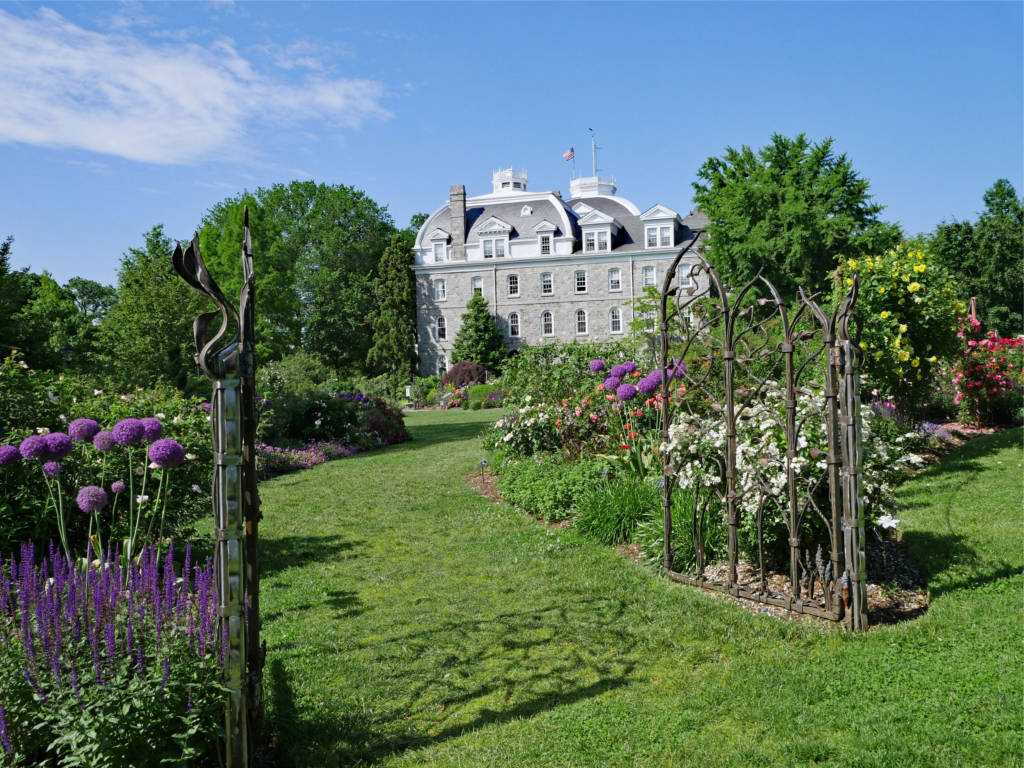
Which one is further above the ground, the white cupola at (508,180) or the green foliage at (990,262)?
the white cupola at (508,180)

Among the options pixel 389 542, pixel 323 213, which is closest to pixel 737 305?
pixel 389 542

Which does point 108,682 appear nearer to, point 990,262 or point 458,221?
point 990,262

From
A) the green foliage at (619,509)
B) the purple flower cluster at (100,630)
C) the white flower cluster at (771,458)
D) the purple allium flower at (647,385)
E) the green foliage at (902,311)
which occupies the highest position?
the green foliage at (902,311)

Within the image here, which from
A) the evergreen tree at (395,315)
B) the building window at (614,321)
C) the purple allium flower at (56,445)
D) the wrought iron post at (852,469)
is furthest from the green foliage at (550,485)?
the building window at (614,321)

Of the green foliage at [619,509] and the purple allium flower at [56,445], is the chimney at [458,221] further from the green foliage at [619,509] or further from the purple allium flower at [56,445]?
the purple allium flower at [56,445]

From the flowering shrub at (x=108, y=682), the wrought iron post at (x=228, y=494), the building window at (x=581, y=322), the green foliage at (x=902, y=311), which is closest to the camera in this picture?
the flowering shrub at (x=108, y=682)

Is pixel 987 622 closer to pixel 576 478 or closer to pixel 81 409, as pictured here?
pixel 576 478

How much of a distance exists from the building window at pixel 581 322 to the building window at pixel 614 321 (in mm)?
1353

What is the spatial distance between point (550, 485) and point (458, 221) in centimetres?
3576

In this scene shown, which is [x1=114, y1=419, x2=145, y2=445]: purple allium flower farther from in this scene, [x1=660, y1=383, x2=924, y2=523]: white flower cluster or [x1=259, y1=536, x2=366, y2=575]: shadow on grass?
[x1=660, y1=383, x2=924, y2=523]: white flower cluster

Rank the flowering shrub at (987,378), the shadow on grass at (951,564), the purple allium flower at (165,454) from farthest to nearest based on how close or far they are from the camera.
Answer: the flowering shrub at (987,378) → the shadow on grass at (951,564) → the purple allium flower at (165,454)

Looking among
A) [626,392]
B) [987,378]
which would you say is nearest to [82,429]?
[626,392]

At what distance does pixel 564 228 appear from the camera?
40.5 metres

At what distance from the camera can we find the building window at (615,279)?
131 feet
